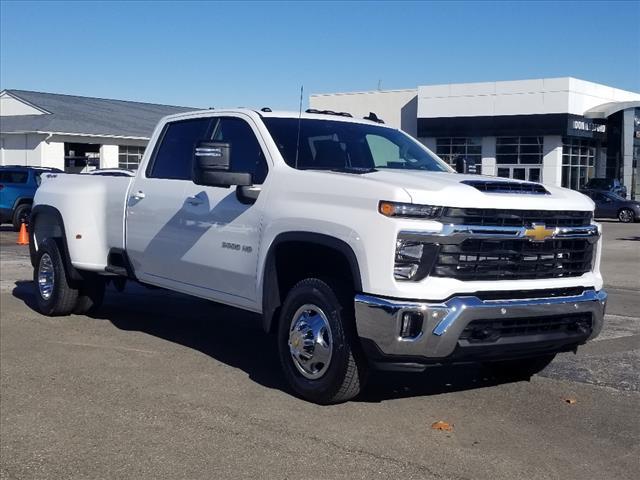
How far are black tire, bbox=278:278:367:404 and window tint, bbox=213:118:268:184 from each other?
3.67 ft

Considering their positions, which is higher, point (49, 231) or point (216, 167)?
point (216, 167)

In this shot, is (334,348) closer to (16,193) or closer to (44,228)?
(44,228)

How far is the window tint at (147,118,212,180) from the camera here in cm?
763

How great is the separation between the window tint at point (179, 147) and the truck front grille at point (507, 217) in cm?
294

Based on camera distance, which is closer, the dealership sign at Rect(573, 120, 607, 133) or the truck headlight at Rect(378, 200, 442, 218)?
the truck headlight at Rect(378, 200, 442, 218)

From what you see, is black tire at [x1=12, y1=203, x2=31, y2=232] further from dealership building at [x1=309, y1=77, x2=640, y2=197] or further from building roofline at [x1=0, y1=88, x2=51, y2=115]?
dealership building at [x1=309, y1=77, x2=640, y2=197]

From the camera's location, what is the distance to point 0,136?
142ft

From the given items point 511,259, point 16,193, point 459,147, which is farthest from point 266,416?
point 459,147

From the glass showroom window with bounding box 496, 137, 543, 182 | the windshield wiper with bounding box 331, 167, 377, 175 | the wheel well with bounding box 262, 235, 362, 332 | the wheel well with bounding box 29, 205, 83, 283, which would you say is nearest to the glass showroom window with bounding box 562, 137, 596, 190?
the glass showroom window with bounding box 496, 137, 543, 182

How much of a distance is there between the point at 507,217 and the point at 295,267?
166cm

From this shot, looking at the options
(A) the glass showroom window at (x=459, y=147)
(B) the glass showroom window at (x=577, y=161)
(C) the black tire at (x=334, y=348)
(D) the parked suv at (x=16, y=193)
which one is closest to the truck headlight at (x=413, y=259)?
(C) the black tire at (x=334, y=348)

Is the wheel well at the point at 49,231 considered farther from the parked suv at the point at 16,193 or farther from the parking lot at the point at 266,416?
the parked suv at the point at 16,193

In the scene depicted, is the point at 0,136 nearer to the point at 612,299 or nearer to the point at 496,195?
the point at 612,299

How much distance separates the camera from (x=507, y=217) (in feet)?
18.2
